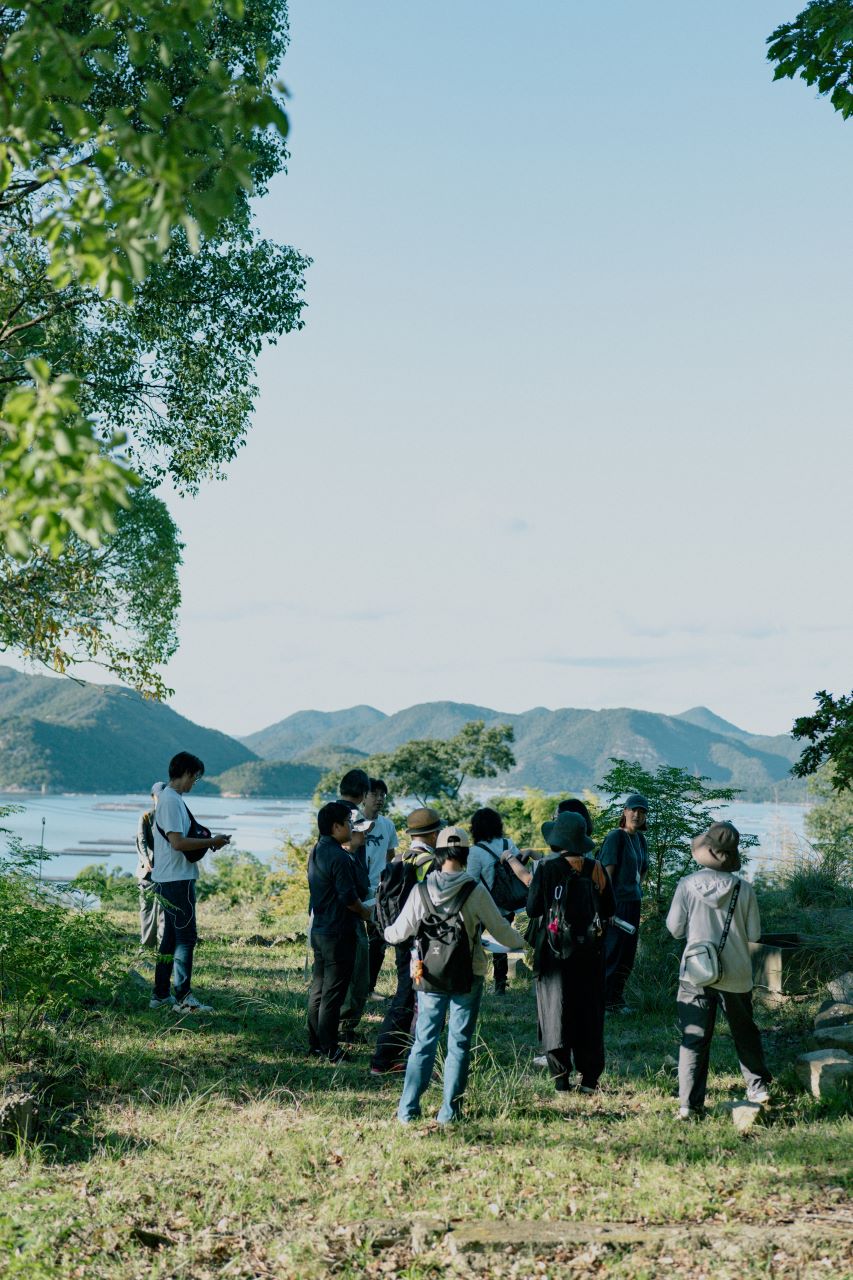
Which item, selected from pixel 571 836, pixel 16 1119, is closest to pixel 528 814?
pixel 571 836

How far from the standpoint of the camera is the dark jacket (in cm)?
764

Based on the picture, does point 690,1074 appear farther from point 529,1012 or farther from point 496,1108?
point 529,1012

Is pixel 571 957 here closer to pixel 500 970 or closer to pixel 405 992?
pixel 405 992

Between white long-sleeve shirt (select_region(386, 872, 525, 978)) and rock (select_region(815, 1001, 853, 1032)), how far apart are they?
3724mm

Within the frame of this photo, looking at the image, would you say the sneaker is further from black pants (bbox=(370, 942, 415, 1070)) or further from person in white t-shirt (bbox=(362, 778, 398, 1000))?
person in white t-shirt (bbox=(362, 778, 398, 1000))

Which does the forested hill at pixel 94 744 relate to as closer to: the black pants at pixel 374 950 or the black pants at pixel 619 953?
the black pants at pixel 374 950

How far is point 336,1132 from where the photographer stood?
5969 mm

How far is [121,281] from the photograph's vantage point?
9.93ft

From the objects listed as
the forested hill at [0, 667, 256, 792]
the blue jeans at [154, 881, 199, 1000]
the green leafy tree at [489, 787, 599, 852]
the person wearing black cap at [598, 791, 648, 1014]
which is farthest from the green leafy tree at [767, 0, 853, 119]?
the forested hill at [0, 667, 256, 792]

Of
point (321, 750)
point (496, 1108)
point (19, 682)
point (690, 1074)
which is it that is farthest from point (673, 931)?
point (19, 682)

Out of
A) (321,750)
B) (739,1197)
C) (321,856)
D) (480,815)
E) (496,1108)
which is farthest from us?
(321,750)

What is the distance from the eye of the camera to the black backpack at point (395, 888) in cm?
735

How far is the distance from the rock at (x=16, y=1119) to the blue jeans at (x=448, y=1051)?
6.61 ft

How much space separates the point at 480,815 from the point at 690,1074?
3038 mm
